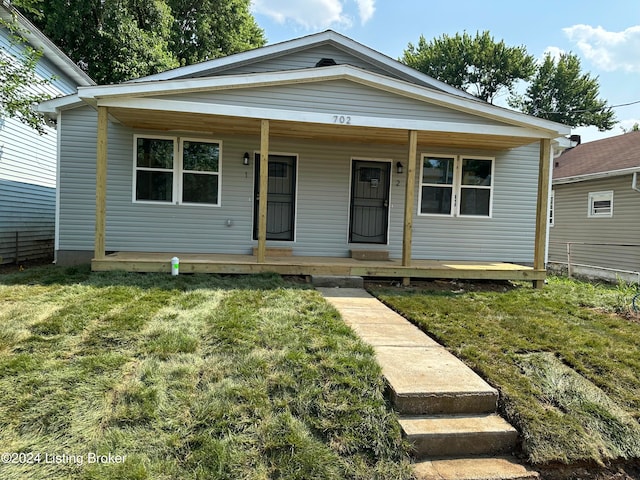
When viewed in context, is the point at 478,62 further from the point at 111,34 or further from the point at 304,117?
the point at 304,117

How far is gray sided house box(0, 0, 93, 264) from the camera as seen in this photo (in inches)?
318

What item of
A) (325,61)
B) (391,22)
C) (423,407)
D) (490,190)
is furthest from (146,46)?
(423,407)

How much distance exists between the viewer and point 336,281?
615cm

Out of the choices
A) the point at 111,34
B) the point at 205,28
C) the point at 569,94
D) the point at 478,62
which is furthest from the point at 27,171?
the point at 569,94

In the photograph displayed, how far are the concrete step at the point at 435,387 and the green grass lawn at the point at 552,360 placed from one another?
0.15 m

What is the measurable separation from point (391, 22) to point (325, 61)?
12.5 m

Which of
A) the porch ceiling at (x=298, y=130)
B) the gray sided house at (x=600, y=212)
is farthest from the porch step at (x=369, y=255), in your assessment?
the gray sided house at (x=600, y=212)

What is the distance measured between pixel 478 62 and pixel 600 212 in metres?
21.3

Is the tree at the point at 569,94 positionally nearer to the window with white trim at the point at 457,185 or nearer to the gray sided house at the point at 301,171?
the window with white trim at the point at 457,185

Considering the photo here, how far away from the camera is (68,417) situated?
2.26m

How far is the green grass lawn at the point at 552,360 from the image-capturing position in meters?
2.50

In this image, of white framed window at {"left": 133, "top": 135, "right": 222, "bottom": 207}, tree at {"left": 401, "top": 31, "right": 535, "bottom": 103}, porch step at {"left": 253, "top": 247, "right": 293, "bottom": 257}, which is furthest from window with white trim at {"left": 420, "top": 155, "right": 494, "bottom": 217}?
tree at {"left": 401, "top": 31, "right": 535, "bottom": 103}

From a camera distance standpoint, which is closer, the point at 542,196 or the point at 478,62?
the point at 542,196

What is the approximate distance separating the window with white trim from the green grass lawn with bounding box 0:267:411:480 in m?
4.75
